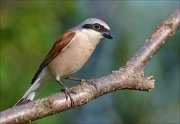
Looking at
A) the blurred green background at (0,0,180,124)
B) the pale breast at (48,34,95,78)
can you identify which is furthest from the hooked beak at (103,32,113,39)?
the blurred green background at (0,0,180,124)

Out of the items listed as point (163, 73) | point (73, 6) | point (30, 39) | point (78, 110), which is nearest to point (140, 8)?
point (163, 73)

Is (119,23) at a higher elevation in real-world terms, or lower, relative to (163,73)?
higher

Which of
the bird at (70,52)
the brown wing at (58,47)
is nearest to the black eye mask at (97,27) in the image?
the bird at (70,52)

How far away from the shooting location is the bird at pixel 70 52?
4.71 meters

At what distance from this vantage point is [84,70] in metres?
8.34

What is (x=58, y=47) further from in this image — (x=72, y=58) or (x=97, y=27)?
(x=97, y=27)

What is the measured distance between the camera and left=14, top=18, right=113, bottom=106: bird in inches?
185

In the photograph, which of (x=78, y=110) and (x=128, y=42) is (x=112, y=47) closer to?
(x=128, y=42)

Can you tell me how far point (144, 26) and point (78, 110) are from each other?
1.51 metres

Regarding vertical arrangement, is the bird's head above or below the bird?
above

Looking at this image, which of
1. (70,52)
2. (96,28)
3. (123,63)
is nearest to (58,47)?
(70,52)

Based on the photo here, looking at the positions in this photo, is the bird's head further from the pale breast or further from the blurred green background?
the blurred green background

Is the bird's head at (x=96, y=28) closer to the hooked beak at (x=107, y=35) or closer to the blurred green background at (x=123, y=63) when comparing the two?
the hooked beak at (x=107, y=35)

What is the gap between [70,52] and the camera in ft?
15.6
